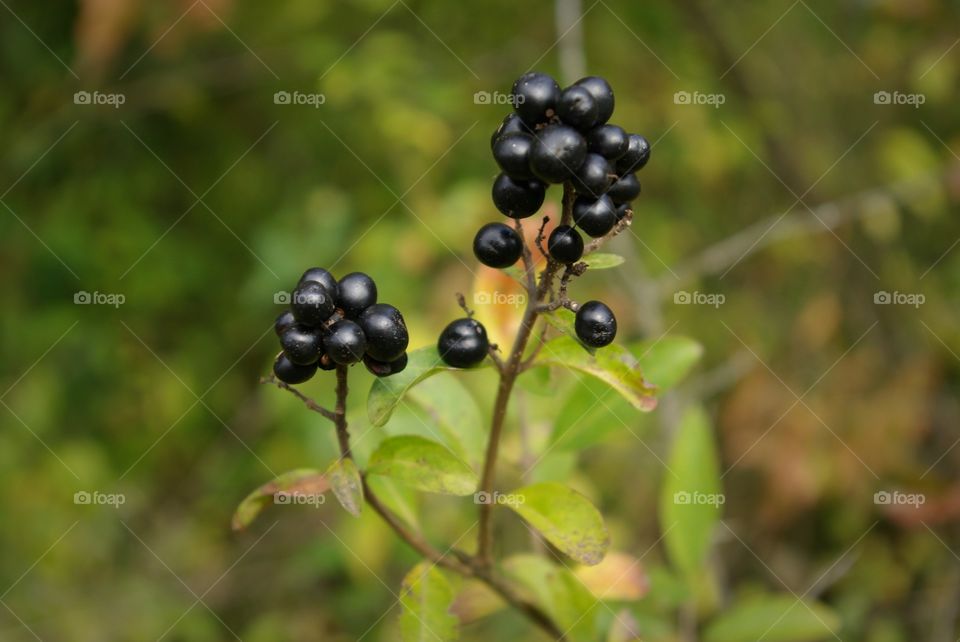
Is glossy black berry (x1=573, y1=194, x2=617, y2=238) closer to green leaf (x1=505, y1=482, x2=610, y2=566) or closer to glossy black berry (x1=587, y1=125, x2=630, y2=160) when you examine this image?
glossy black berry (x1=587, y1=125, x2=630, y2=160)

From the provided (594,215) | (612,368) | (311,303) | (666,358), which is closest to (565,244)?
(594,215)

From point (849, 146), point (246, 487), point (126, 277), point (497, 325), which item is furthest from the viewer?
point (849, 146)

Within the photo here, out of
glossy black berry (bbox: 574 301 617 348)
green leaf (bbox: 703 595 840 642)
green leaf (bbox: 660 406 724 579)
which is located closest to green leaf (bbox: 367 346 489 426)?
glossy black berry (bbox: 574 301 617 348)

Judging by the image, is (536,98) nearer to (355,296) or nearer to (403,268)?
(355,296)

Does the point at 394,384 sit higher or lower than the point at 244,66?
lower

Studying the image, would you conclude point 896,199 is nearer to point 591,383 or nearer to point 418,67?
point 418,67

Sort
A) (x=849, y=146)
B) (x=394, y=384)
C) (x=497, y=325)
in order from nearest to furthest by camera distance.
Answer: (x=394, y=384)
(x=497, y=325)
(x=849, y=146)

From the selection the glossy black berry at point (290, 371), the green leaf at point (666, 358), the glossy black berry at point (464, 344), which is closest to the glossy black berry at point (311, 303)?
the glossy black berry at point (290, 371)

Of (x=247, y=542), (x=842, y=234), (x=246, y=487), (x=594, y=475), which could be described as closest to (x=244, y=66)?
(x=246, y=487)
